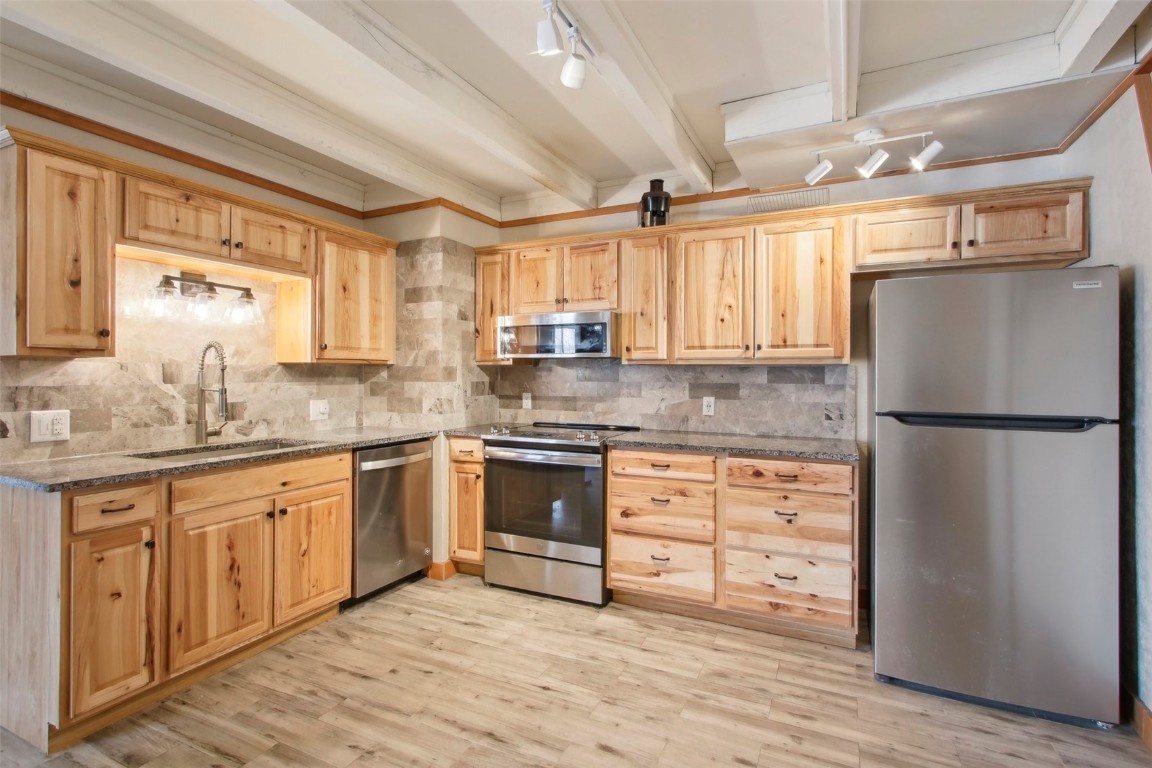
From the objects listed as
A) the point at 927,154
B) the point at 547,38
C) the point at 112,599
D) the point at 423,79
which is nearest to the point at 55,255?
the point at 112,599

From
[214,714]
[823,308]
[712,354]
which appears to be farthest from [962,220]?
[214,714]

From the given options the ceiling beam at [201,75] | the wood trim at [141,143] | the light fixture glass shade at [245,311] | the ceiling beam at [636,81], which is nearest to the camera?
the ceiling beam at [201,75]

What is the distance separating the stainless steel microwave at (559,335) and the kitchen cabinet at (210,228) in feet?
4.08

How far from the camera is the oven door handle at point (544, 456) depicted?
10.1ft

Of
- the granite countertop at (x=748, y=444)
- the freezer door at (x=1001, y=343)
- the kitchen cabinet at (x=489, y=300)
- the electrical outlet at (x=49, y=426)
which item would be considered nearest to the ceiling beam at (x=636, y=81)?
the freezer door at (x=1001, y=343)

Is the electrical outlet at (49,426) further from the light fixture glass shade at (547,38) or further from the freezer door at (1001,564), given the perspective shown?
the freezer door at (1001,564)

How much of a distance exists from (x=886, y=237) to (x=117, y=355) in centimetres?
376

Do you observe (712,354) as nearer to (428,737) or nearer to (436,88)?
(436,88)

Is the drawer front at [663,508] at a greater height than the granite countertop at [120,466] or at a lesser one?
lesser

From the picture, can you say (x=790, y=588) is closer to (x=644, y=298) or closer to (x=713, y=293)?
(x=713, y=293)

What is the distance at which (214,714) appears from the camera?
6.84 ft

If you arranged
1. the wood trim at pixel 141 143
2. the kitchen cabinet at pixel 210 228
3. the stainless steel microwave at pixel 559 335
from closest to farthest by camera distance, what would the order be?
the wood trim at pixel 141 143 → the kitchen cabinet at pixel 210 228 → the stainless steel microwave at pixel 559 335

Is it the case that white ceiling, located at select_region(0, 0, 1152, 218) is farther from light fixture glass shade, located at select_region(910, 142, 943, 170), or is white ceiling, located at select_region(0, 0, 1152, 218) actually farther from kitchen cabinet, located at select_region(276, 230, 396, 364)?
kitchen cabinet, located at select_region(276, 230, 396, 364)

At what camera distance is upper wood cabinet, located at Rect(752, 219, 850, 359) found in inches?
110
